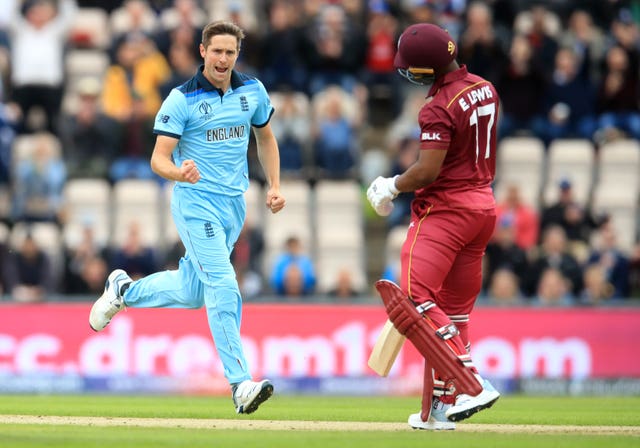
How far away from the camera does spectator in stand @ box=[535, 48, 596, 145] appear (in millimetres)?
20750

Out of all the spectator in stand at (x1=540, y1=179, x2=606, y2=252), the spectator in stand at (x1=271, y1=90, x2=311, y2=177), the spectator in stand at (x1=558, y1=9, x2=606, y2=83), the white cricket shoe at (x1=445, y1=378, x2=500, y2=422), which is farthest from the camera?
the spectator in stand at (x1=558, y1=9, x2=606, y2=83)

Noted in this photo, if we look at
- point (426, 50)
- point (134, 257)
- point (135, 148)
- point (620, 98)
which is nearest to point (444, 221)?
point (426, 50)

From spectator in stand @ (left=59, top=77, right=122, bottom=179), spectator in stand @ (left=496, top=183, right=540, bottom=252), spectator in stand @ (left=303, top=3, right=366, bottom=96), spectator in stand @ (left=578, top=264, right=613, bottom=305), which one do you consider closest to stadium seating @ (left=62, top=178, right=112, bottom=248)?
spectator in stand @ (left=59, top=77, right=122, bottom=179)

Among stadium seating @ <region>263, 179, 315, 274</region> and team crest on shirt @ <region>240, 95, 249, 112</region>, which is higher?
team crest on shirt @ <region>240, 95, 249, 112</region>

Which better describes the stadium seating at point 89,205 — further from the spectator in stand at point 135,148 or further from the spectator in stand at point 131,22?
the spectator in stand at point 131,22

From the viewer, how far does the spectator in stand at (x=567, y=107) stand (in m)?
20.8

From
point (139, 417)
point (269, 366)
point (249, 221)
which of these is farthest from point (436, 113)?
point (249, 221)

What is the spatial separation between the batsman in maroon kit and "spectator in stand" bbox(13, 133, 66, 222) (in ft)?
31.8

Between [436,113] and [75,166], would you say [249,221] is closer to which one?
[75,166]

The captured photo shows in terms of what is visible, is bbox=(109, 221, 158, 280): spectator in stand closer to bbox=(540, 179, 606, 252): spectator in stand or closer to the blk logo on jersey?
bbox=(540, 179, 606, 252): spectator in stand

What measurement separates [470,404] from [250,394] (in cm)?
163

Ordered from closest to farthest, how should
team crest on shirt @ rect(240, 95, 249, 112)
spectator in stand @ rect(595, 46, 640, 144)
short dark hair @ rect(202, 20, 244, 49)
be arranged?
short dark hair @ rect(202, 20, 244, 49), team crest on shirt @ rect(240, 95, 249, 112), spectator in stand @ rect(595, 46, 640, 144)

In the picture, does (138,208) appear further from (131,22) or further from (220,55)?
(220,55)

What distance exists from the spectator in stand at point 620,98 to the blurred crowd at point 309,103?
0.08 ft
